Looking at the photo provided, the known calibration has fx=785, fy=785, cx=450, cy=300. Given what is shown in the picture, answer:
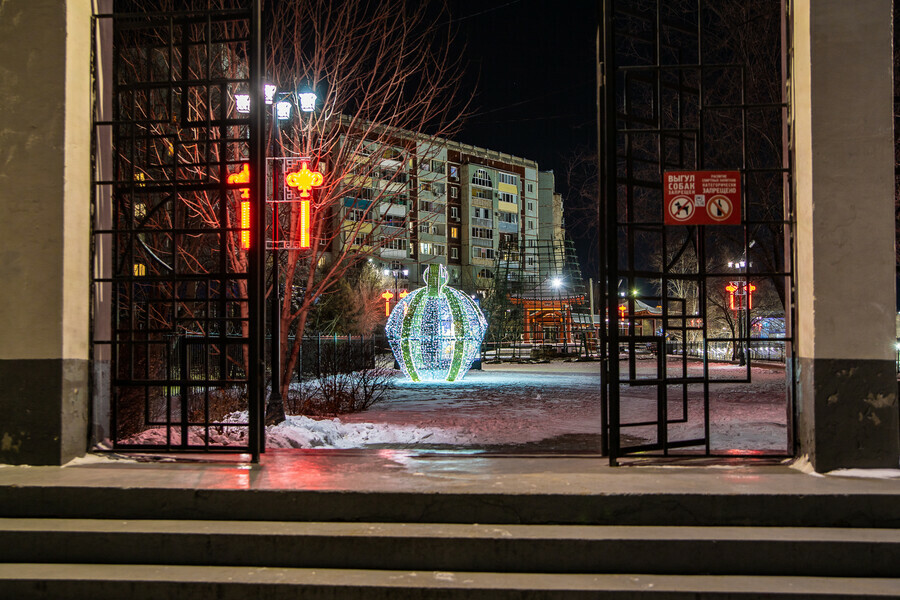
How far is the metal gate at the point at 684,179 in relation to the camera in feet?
23.0

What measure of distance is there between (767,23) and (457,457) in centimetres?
855

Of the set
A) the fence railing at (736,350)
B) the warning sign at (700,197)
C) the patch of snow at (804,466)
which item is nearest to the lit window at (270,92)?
the warning sign at (700,197)

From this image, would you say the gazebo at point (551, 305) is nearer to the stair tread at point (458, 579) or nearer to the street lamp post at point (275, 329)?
the street lamp post at point (275, 329)

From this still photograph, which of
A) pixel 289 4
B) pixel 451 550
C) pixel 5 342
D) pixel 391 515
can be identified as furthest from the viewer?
pixel 289 4

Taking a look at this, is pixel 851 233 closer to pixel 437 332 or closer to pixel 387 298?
pixel 437 332

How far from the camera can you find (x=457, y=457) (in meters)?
7.59

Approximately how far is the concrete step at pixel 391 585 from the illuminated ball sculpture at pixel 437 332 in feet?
57.9

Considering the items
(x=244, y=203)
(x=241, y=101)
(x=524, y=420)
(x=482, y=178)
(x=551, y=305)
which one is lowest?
(x=524, y=420)

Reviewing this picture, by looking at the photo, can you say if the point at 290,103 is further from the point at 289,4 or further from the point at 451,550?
the point at 451,550

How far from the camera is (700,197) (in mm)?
7195

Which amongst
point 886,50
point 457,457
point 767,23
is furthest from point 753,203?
point 457,457

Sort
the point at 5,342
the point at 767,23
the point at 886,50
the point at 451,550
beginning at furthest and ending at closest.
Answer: the point at 767,23 < the point at 5,342 < the point at 886,50 < the point at 451,550

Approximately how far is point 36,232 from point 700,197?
595cm

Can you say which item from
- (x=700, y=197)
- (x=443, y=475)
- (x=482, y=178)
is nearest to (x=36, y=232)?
(x=443, y=475)
